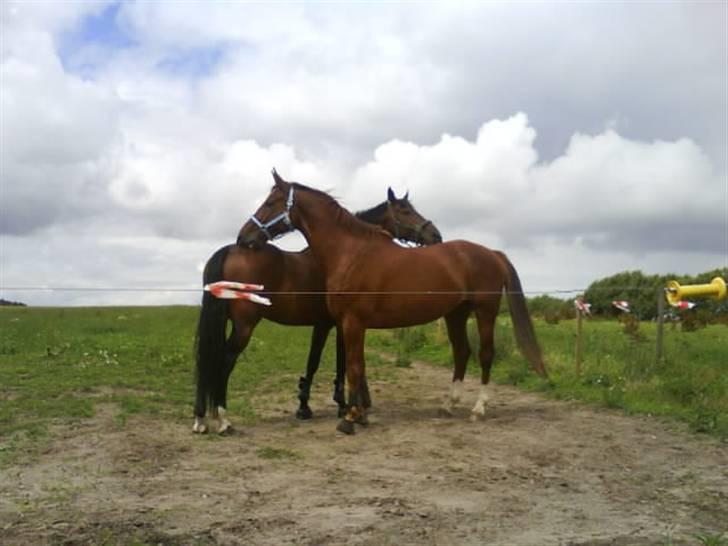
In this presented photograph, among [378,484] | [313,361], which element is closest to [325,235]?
[313,361]

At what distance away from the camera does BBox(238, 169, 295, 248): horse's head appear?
23.8 feet

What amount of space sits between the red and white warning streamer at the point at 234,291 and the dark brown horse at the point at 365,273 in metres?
0.49

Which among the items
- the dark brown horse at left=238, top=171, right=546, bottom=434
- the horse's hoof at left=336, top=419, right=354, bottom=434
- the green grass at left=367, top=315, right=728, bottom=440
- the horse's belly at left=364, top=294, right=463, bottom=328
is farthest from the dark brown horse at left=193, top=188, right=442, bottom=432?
the green grass at left=367, top=315, right=728, bottom=440

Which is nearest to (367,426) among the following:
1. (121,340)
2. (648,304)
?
(121,340)

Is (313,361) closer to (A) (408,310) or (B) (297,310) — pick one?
(B) (297,310)

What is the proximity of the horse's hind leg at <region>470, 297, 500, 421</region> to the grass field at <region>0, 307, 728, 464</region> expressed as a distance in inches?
64.3

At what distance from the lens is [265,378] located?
11.3 metres

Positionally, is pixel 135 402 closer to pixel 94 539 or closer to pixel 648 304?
pixel 94 539

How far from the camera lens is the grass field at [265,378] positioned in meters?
7.73

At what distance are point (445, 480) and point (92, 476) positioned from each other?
103 inches

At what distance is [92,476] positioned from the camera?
5.27 meters

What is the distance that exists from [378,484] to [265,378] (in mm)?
6418

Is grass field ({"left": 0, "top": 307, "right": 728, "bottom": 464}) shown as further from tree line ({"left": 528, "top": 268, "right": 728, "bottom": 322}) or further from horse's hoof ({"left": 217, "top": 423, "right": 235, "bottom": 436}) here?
tree line ({"left": 528, "top": 268, "right": 728, "bottom": 322})

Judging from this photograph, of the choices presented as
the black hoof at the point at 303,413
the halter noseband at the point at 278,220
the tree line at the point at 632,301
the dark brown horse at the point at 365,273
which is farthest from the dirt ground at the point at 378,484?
the tree line at the point at 632,301
